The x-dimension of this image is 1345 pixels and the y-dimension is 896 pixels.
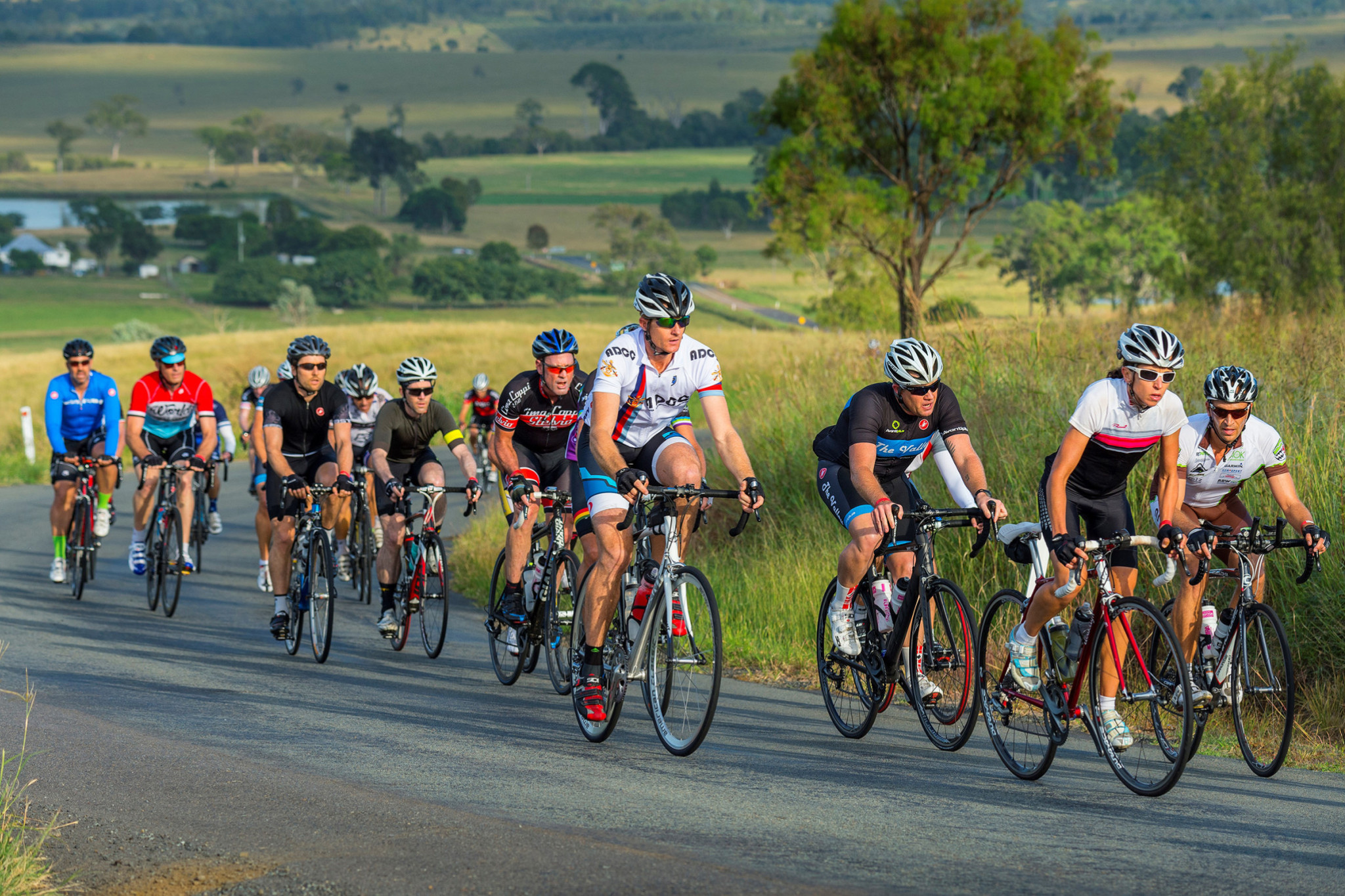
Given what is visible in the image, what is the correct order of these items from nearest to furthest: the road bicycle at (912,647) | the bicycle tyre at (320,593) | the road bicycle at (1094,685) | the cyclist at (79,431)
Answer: the road bicycle at (1094,685), the road bicycle at (912,647), the bicycle tyre at (320,593), the cyclist at (79,431)

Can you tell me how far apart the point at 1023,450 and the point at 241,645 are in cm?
637

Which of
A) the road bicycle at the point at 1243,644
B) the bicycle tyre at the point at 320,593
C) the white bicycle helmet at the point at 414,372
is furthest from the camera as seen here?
the white bicycle helmet at the point at 414,372

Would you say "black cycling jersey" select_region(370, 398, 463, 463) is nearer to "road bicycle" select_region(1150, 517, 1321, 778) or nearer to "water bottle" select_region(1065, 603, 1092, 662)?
"water bottle" select_region(1065, 603, 1092, 662)

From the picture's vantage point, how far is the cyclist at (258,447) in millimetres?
13750

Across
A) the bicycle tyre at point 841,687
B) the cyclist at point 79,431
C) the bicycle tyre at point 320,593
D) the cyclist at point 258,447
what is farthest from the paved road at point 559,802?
the cyclist at point 79,431

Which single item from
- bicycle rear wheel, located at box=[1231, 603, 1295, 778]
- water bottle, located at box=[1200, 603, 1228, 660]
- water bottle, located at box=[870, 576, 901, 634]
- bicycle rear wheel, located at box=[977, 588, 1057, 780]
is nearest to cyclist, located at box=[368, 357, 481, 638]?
water bottle, located at box=[870, 576, 901, 634]

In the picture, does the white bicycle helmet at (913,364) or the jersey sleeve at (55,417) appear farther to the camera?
the jersey sleeve at (55,417)

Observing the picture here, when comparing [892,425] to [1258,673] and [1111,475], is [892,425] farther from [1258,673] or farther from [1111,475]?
[1258,673]

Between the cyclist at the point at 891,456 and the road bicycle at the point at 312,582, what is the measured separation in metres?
3.86

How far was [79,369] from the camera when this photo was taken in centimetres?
1378

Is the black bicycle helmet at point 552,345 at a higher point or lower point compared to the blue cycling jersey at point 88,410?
higher

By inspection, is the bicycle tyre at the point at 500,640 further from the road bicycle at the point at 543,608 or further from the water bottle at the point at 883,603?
the water bottle at the point at 883,603

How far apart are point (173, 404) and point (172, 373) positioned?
303 mm

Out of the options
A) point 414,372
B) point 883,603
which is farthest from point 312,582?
point 883,603
